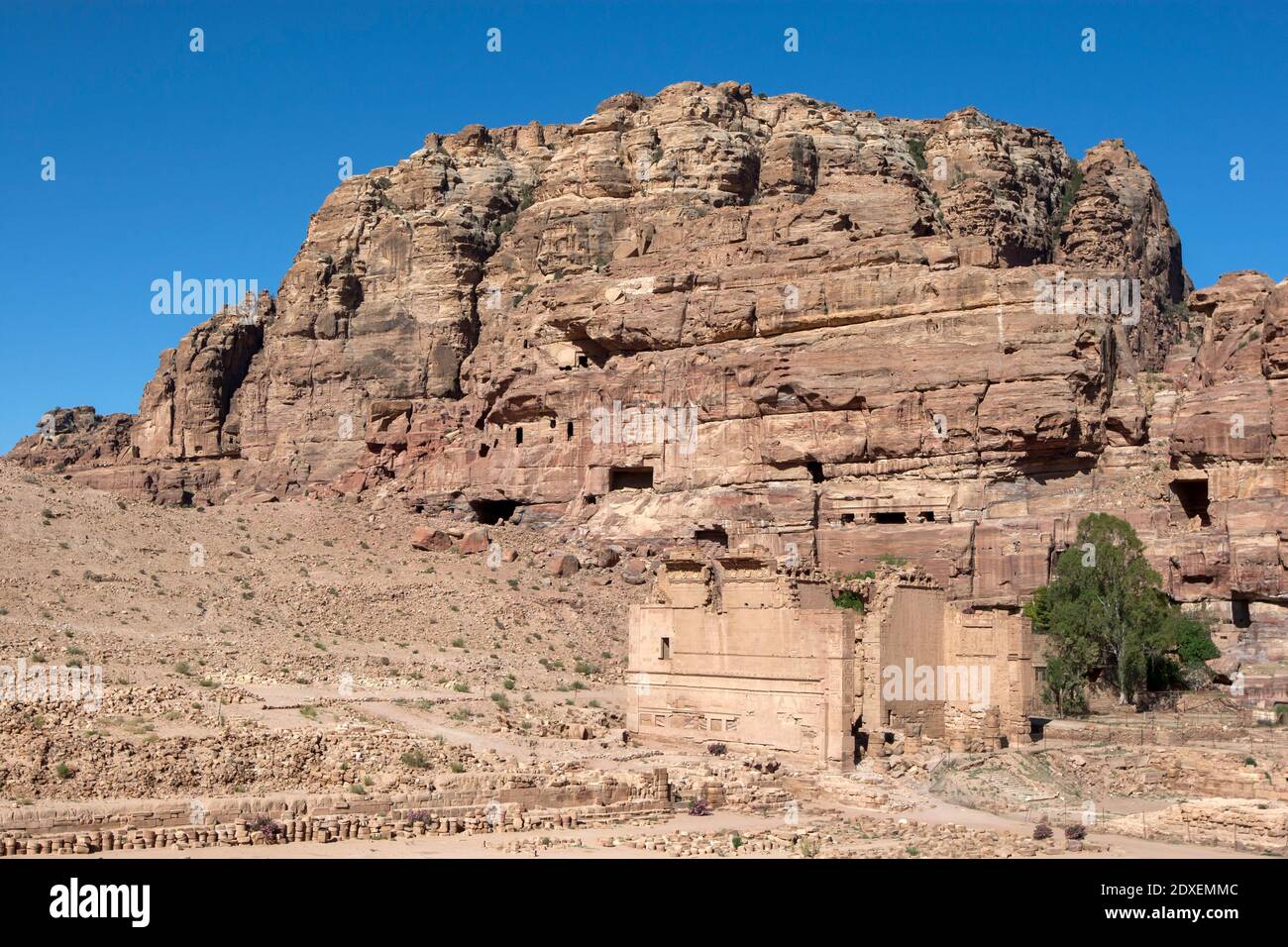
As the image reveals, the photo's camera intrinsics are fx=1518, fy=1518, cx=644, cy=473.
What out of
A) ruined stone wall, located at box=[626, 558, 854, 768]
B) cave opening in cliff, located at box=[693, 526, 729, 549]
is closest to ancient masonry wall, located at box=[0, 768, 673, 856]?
ruined stone wall, located at box=[626, 558, 854, 768]

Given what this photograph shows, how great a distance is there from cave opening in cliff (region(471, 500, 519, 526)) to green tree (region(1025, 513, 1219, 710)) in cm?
2993

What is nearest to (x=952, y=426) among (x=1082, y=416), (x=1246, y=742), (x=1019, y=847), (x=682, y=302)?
(x=1082, y=416)

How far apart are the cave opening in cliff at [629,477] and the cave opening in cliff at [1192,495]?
79.5 feet

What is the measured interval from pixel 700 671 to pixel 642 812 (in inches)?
320

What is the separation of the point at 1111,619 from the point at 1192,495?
46.7 feet

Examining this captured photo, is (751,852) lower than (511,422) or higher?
lower

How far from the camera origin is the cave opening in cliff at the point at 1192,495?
198ft

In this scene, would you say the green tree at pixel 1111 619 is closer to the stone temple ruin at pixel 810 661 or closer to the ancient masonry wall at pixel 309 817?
the stone temple ruin at pixel 810 661

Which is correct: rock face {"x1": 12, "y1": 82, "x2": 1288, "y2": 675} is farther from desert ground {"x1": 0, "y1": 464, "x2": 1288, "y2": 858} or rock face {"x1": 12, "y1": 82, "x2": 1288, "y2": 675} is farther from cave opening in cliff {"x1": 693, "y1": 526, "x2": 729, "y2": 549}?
desert ground {"x1": 0, "y1": 464, "x2": 1288, "y2": 858}

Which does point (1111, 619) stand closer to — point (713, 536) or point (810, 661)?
point (810, 661)

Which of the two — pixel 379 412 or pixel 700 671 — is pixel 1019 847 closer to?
pixel 700 671

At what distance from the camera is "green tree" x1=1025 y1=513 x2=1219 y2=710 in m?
48.0

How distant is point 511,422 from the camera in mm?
76312

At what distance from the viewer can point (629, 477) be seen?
73688 millimetres
